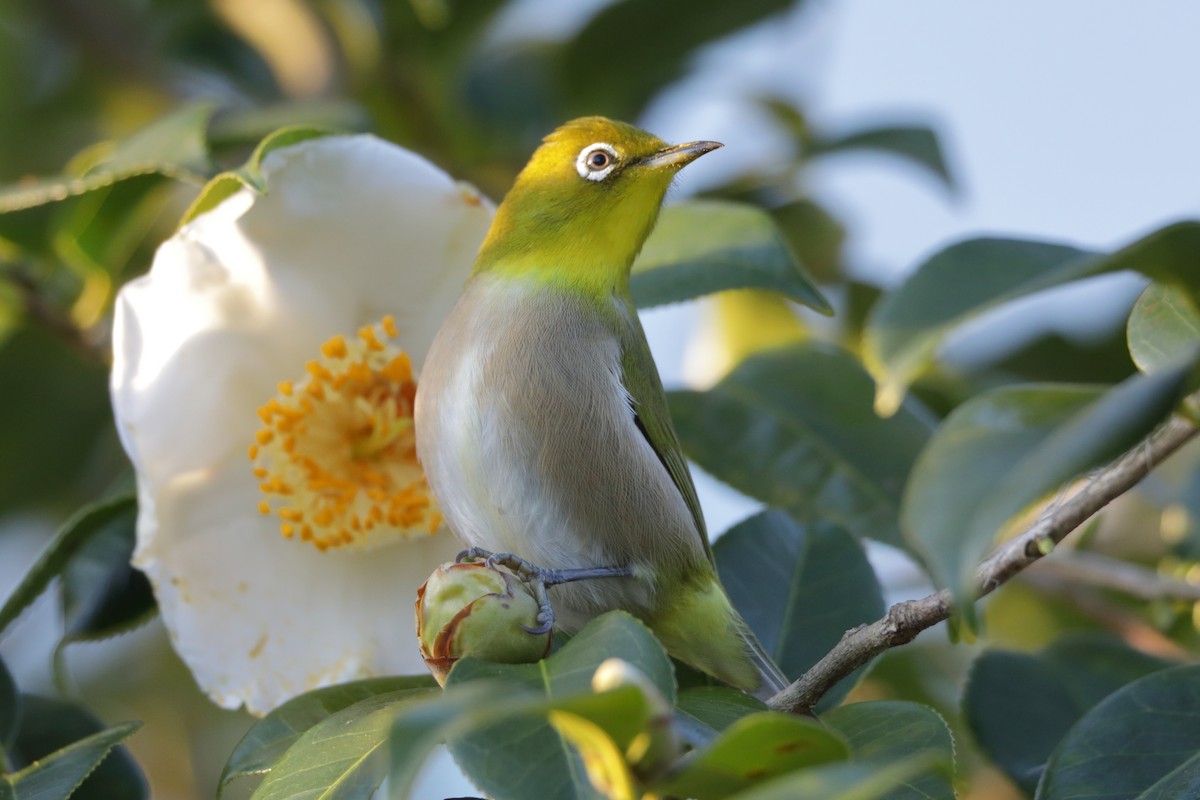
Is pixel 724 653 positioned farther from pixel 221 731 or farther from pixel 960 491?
pixel 221 731

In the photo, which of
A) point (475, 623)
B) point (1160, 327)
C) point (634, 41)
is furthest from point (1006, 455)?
point (634, 41)

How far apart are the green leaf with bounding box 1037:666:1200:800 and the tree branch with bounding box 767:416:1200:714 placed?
50 cm

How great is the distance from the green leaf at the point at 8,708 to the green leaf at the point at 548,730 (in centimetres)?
103

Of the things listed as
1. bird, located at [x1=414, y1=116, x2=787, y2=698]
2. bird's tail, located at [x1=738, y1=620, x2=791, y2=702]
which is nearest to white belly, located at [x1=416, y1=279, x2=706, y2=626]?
bird, located at [x1=414, y1=116, x2=787, y2=698]

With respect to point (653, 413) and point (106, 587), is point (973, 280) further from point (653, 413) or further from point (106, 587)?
point (106, 587)

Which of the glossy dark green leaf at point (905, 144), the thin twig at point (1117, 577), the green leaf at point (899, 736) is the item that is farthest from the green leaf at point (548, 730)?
the glossy dark green leaf at point (905, 144)

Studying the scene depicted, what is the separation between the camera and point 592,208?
97.9 inches

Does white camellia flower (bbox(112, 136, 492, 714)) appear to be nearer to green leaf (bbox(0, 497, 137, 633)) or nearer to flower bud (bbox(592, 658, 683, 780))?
green leaf (bbox(0, 497, 137, 633))

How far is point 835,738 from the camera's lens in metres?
1.25

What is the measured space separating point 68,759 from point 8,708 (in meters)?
0.39

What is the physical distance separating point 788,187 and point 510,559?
2287 millimetres

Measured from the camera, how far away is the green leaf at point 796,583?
7.51 ft

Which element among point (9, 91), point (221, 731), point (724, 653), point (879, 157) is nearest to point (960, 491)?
point (724, 653)

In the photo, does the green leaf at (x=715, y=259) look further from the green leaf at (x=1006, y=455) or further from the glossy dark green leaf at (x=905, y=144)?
the glossy dark green leaf at (x=905, y=144)
